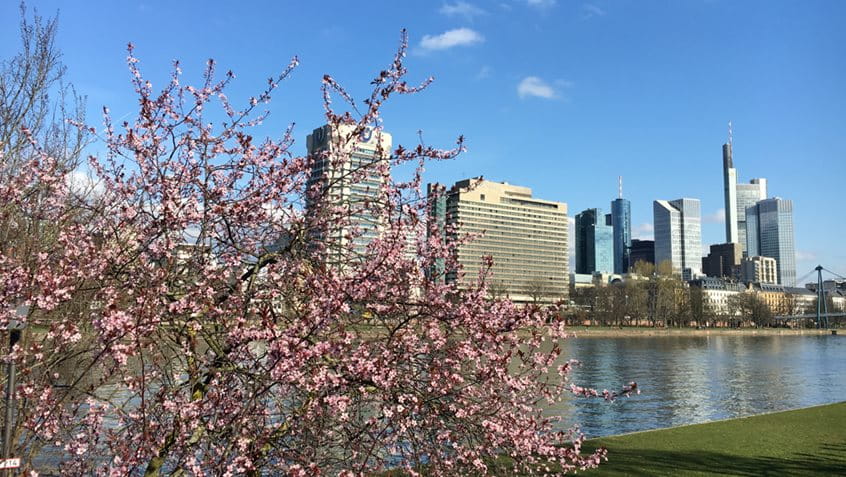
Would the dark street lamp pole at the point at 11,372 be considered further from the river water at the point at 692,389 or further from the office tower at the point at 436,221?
the river water at the point at 692,389

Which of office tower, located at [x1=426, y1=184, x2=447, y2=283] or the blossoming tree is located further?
office tower, located at [x1=426, y1=184, x2=447, y2=283]

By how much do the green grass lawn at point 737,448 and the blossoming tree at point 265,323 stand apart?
8556mm

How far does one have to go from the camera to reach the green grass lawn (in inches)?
577

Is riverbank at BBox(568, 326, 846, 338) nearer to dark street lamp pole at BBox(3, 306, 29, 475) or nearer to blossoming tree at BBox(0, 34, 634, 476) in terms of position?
blossoming tree at BBox(0, 34, 634, 476)

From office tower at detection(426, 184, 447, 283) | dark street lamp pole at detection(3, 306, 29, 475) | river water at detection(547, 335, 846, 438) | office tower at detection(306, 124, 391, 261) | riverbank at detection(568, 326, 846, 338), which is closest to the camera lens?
dark street lamp pole at detection(3, 306, 29, 475)

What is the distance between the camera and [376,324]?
7.00m

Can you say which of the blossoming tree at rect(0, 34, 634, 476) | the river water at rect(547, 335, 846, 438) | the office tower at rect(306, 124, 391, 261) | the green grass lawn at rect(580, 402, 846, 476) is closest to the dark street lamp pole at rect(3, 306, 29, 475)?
the blossoming tree at rect(0, 34, 634, 476)

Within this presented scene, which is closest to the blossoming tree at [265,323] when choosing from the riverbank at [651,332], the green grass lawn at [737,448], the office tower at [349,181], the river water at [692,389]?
the office tower at [349,181]

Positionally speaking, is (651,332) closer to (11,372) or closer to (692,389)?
(692,389)

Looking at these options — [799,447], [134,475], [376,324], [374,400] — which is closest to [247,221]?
[376,324]

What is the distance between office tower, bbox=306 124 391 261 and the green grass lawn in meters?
9.33

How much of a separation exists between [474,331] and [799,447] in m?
14.5

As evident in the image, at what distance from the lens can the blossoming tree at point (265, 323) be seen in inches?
242

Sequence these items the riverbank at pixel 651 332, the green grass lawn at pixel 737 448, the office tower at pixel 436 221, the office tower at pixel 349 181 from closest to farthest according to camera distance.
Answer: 1. the office tower at pixel 349 181
2. the office tower at pixel 436 221
3. the green grass lawn at pixel 737 448
4. the riverbank at pixel 651 332
